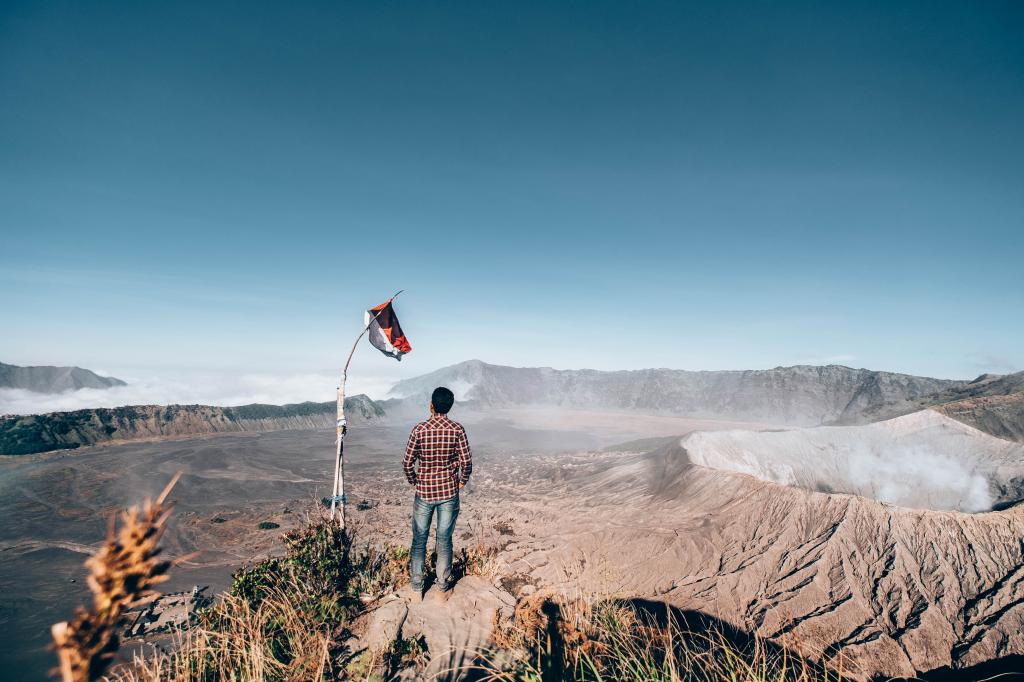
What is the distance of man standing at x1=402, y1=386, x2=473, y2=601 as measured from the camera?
5.47 metres

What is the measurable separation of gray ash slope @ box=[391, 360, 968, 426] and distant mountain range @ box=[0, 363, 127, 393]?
52126 millimetres

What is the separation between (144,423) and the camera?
3575 centimetres

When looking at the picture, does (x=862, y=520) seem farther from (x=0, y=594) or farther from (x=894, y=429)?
(x=0, y=594)

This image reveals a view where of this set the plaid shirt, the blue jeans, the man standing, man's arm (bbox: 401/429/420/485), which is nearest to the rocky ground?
the blue jeans

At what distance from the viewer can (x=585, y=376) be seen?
11338cm

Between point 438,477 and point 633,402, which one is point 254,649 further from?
point 633,402

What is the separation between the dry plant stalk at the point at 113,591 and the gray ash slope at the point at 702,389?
65.5 metres

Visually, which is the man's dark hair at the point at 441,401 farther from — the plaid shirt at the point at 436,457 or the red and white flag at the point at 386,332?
the red and white flag at the point at 386,332

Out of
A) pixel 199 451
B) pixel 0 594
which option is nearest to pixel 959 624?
pixel 0 594

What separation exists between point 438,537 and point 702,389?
9500cm

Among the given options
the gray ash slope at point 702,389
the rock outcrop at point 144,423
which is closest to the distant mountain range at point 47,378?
the rock outcrop at point 144,423

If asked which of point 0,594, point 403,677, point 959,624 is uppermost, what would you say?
point 403,677

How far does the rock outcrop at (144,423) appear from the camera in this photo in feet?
92.6

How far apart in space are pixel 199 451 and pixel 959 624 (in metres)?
37.9
